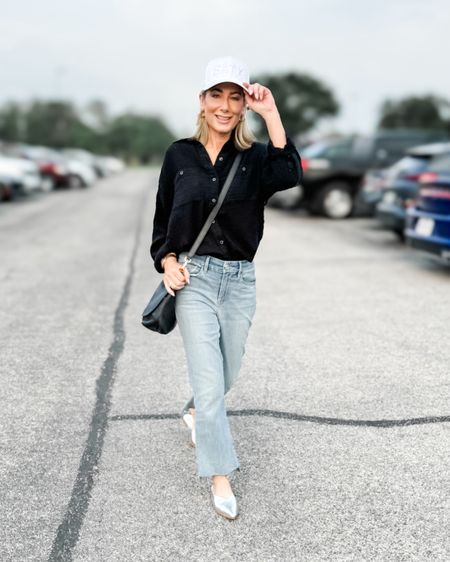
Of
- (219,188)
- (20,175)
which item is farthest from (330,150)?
(219,188)

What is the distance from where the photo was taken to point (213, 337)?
2984 millimetres

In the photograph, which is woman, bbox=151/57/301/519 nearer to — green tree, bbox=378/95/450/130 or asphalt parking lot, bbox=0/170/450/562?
asphalt parking lot, bbox=0/170/450/562

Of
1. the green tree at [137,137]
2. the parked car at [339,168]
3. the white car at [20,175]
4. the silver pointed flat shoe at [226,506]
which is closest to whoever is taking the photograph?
the silver pointed flat shoe at [226,506]

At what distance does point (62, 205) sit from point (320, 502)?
18064mm

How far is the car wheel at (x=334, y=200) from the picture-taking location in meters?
15.4

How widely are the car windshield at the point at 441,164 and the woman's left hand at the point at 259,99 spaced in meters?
5.78

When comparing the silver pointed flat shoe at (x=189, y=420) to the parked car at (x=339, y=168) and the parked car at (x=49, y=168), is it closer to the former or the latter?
the parked car at (x=339, y=168)

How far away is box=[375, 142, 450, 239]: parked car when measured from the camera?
34.1 feet

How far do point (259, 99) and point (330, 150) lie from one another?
41.6 ft

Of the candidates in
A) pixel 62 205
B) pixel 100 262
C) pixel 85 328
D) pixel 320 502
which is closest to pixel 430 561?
pixel 320 502

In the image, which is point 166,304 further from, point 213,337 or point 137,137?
point 137,137

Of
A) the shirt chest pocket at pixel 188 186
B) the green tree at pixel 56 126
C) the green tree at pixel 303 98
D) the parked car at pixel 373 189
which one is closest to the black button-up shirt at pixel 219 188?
the shirt chest pocket at pixel 188 186

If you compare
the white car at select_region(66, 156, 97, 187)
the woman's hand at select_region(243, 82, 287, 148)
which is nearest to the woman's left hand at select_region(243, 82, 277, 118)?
the woman's hand at select_region(243, 82, 287, 148)

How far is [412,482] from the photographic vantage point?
318 centimetres
